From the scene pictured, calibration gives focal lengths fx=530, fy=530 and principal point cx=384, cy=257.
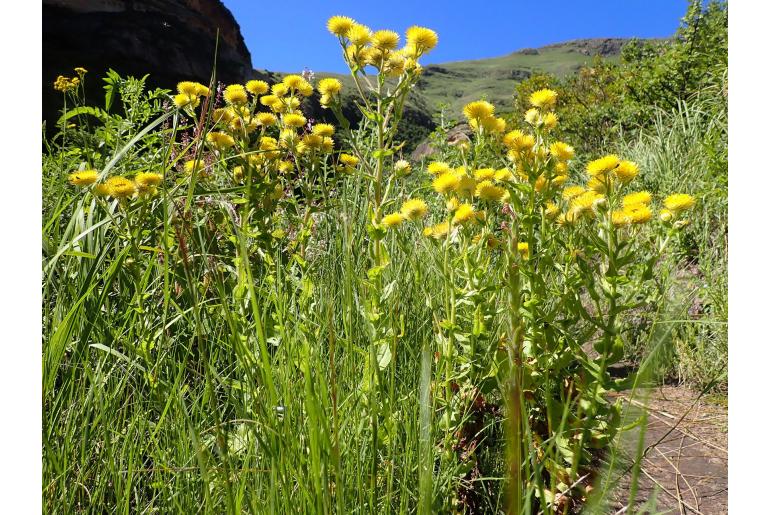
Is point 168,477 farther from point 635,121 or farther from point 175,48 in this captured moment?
point 175,48

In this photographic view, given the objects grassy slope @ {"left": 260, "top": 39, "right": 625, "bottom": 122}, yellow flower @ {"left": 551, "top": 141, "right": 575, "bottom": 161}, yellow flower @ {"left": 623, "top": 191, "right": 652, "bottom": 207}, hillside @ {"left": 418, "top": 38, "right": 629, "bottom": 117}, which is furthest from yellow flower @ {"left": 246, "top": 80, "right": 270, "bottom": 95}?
hillside @ {"left": 418, "top": 38, "right": 629, "bottom": 117}

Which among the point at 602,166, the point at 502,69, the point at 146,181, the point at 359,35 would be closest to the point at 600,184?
the point at 602,166

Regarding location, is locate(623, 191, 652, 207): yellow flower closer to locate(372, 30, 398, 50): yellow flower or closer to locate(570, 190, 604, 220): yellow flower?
locate(570, 190, 604, 220): yellow flower

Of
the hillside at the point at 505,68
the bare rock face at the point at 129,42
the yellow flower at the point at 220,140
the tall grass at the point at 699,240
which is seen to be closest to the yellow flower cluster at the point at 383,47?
the yellow flower at the point at 220,140

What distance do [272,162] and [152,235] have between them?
0.47 m

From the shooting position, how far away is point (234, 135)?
6.32 feet

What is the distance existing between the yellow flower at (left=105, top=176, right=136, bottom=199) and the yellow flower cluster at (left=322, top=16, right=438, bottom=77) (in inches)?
28.3

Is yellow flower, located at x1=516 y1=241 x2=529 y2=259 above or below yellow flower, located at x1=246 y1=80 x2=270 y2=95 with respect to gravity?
below

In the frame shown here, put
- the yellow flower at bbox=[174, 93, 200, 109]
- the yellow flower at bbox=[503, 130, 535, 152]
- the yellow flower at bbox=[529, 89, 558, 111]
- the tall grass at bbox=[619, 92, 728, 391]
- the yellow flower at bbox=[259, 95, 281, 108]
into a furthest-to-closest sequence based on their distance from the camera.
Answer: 1. the tall grass at bbox=[619, 92, 728, 391]
2. the yellow flower at bbox=[259, 95, 281, 108]
3. the yellow flower at bbox=[174, 93, 200, 109]
4. the yellow flower at bbox=[529, 89, 558, 111]
5. the yellow flower at bbox=[503, 130, 535, 152]

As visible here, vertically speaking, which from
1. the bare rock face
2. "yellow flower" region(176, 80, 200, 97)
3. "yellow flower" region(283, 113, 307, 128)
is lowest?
"yellow flower" region(283, 113, 307, 128)

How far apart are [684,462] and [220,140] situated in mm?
1862

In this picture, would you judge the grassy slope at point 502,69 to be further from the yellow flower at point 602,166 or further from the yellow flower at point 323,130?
the yellow flower at point 602,166

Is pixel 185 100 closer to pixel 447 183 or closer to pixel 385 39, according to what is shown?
pixel 385 39

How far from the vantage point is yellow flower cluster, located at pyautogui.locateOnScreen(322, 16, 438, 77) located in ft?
5.07
